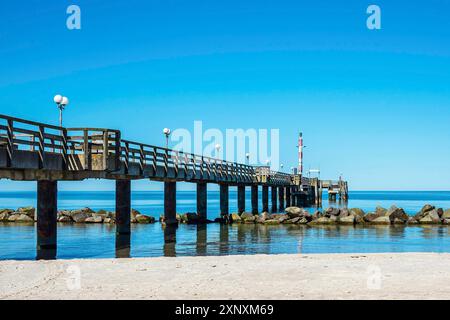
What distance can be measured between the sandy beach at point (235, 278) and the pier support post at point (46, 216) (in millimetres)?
6511

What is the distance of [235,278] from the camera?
504 inches

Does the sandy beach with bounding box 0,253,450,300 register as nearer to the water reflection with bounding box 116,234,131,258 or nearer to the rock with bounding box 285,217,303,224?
the water reflection with bounding box 116,234,131,258

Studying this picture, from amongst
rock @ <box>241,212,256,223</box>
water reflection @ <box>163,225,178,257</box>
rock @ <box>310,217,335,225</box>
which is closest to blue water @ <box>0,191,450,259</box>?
water reflection @ <box>163,225,178,257</box>

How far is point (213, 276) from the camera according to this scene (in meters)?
13.1

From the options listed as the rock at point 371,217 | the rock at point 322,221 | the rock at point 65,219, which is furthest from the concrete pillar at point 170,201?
the rock at point 371,217

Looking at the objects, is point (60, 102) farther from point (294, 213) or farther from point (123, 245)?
point (294, 213)

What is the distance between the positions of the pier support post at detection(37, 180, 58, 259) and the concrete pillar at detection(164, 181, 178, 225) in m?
14.0

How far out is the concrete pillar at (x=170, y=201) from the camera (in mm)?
36844

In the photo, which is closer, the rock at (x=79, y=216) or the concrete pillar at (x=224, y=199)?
Result: the rock at (x=79, y=216)

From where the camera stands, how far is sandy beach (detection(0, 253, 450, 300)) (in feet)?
35.3

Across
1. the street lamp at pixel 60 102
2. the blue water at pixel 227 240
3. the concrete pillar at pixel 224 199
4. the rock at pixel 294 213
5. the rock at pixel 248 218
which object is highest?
the street lamp at pixel 60 102

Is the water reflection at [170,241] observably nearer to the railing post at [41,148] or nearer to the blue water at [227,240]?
the blue water at [227,240]

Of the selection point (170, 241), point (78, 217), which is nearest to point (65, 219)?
point (78, 217)
